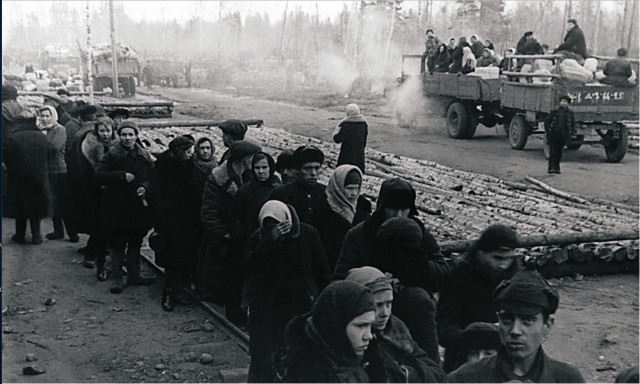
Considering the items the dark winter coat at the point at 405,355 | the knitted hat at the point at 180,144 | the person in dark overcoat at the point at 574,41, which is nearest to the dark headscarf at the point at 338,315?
the dark winter coat at the point at 405,355

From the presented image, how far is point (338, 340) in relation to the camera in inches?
108

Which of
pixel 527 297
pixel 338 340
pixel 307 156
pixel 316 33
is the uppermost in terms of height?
pixel 316 33

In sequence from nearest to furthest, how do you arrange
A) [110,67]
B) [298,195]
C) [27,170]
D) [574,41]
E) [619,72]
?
[298,195], [27,170], [619,72], [574,41], [110,67]

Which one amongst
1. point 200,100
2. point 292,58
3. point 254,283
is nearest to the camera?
point 254,283

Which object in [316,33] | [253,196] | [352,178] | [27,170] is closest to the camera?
[352,178]

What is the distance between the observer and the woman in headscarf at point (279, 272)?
13.9 ft

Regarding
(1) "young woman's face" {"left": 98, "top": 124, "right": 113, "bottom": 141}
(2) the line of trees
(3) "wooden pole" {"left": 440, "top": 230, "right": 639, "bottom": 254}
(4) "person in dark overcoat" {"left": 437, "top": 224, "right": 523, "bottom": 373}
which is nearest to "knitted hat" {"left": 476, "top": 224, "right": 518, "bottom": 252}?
(4) "person in dark overcoat" {"left": 437, "top": 224, "right": 523, "bottom": 373}

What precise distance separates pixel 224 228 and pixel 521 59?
14.1 m

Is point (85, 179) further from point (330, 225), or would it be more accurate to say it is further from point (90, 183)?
point (330, 225)

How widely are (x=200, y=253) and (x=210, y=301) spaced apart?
529mm

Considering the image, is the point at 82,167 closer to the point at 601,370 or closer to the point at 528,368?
the point at 601,370

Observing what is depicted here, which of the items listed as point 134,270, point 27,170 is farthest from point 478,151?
point 134,270

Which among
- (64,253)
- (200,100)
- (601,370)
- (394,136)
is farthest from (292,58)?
(601,370)

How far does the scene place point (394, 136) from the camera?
64.7 feet
